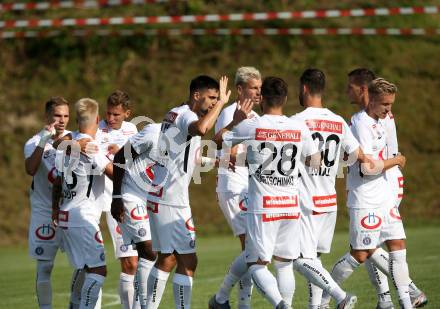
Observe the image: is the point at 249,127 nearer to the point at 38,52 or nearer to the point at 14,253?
the point at 14,253

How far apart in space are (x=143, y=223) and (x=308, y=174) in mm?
2082

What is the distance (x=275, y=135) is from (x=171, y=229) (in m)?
1.59

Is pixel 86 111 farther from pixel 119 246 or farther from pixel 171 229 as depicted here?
pixel 119 246

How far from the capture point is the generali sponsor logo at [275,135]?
10.4 meters

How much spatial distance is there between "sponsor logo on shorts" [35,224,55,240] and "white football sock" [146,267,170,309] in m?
1.73

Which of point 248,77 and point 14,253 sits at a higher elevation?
point 248,77

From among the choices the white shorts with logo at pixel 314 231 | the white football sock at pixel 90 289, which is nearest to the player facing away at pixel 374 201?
the white shorts with logo at pixel 314 231

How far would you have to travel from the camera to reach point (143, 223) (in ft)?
38.8

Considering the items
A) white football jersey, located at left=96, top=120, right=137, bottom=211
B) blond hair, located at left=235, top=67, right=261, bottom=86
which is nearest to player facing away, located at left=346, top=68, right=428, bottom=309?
blond hair, located at left=235, top=67, right=261, bottom=86

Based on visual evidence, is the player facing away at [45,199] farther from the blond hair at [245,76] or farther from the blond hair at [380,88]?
the blond hair at [380,88]

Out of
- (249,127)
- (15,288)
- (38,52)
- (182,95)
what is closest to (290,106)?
(182,95)

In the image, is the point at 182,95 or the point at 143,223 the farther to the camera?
the point at 182,95

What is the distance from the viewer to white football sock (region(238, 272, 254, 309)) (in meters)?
11.9

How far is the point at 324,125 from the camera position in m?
11.1
